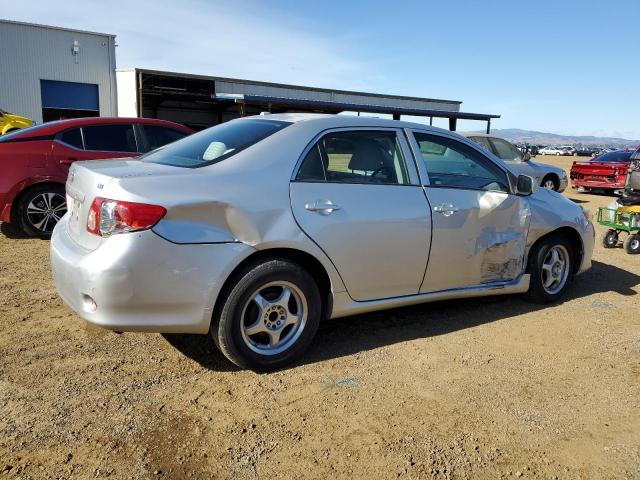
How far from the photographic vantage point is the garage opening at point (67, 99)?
29.1m

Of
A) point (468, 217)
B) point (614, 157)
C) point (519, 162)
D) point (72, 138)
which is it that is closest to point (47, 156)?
point (72, 138)

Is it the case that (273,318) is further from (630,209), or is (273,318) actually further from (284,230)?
(630,209)

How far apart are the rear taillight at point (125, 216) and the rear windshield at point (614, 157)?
1707 cm

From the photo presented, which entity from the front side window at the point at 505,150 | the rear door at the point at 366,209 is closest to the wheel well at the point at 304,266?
the rear door at the point at 366,209

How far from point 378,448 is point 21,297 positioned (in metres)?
3.47

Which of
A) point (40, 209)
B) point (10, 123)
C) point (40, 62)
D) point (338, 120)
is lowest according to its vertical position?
point (40, 209)

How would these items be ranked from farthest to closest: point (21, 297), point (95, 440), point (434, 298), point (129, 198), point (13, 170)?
1. point (13, 170)
2. point (21, 297)
3. point (434, 298)
4. point (129, 198)
5. point (95, 440)

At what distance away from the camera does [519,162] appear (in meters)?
13.0

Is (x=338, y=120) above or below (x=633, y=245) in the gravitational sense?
above

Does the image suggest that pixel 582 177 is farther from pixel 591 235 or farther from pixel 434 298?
pixel 434 298

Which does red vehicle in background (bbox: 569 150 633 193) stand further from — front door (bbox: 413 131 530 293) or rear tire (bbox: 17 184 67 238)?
rear tire (bbox: 17 184 67 238)

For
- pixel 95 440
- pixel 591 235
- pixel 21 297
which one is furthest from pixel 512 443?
pixel 21 297

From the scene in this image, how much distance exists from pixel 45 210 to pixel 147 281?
4705 mm

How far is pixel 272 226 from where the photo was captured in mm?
3391
